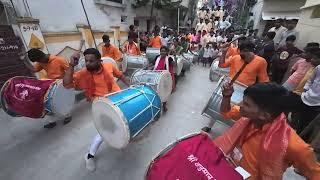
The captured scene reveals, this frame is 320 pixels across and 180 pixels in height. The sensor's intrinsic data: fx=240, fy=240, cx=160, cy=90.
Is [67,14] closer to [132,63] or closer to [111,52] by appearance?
[111,52]

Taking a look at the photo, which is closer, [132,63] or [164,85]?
[164,85]

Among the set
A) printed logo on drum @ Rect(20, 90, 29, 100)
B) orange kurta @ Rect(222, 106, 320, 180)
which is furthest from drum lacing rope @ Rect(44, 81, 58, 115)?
orange kurta @ Rect(222, 106, 320, 180)

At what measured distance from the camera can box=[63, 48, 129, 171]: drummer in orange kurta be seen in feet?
9.57

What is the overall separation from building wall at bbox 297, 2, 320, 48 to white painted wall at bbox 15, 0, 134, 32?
21.1ft

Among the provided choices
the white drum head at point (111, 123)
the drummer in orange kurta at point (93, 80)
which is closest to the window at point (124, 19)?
the drummer in orange kurta at point (93, 80)

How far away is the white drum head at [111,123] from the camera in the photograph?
2.40 metres

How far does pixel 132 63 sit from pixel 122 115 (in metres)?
4.02

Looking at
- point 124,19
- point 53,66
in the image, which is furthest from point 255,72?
point 124,19

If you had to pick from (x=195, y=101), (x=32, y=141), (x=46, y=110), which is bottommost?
(x=195, y=101)

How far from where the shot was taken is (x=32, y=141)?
3.56m

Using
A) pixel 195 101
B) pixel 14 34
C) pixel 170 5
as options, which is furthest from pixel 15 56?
pixel 170 5

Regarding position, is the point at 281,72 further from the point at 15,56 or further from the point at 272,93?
the point at 15,56

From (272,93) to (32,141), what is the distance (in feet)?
11.2

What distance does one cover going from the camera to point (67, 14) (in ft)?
23.1
